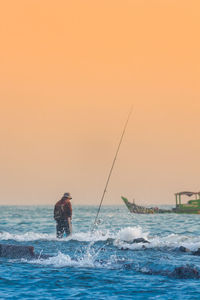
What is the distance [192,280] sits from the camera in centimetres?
1133

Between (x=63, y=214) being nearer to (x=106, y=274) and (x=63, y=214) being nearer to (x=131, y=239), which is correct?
(x=131, y=239)

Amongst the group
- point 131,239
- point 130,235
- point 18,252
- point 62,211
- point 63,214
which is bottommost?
point 18,252

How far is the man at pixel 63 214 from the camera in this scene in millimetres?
20625

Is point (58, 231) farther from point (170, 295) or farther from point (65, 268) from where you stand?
point (170, 295)

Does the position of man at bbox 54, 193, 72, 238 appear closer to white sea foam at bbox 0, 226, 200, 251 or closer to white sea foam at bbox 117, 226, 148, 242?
white sea foam at bbox 0, 226, 200, 251

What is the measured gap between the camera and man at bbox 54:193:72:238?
67.7 ft

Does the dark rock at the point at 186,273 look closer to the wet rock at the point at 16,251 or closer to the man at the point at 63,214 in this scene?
the wet rock at the point at 16,251

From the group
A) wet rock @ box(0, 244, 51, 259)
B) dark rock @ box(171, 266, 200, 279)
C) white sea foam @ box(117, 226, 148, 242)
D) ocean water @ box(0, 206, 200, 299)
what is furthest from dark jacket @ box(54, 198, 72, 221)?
dark rock @ box(171, 266, 200, 279)

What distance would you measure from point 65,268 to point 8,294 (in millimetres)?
3351

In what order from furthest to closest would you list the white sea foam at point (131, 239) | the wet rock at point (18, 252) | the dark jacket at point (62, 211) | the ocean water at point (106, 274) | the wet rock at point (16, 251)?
the dark jacket at point (62, 211), the white sea foam at point (131, 239), the wet rock at point (16, 251), the wet rock at point (18, 252), the ocean water at point (106, 274)

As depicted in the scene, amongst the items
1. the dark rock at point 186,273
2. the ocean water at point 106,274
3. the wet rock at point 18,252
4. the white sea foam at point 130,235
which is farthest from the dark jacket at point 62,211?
the dark rock at point 186,273

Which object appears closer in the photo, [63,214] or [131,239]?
[63,214]

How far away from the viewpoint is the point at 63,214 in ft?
67.7

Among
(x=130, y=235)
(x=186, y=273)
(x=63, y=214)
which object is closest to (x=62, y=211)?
(x=63, y=214)
